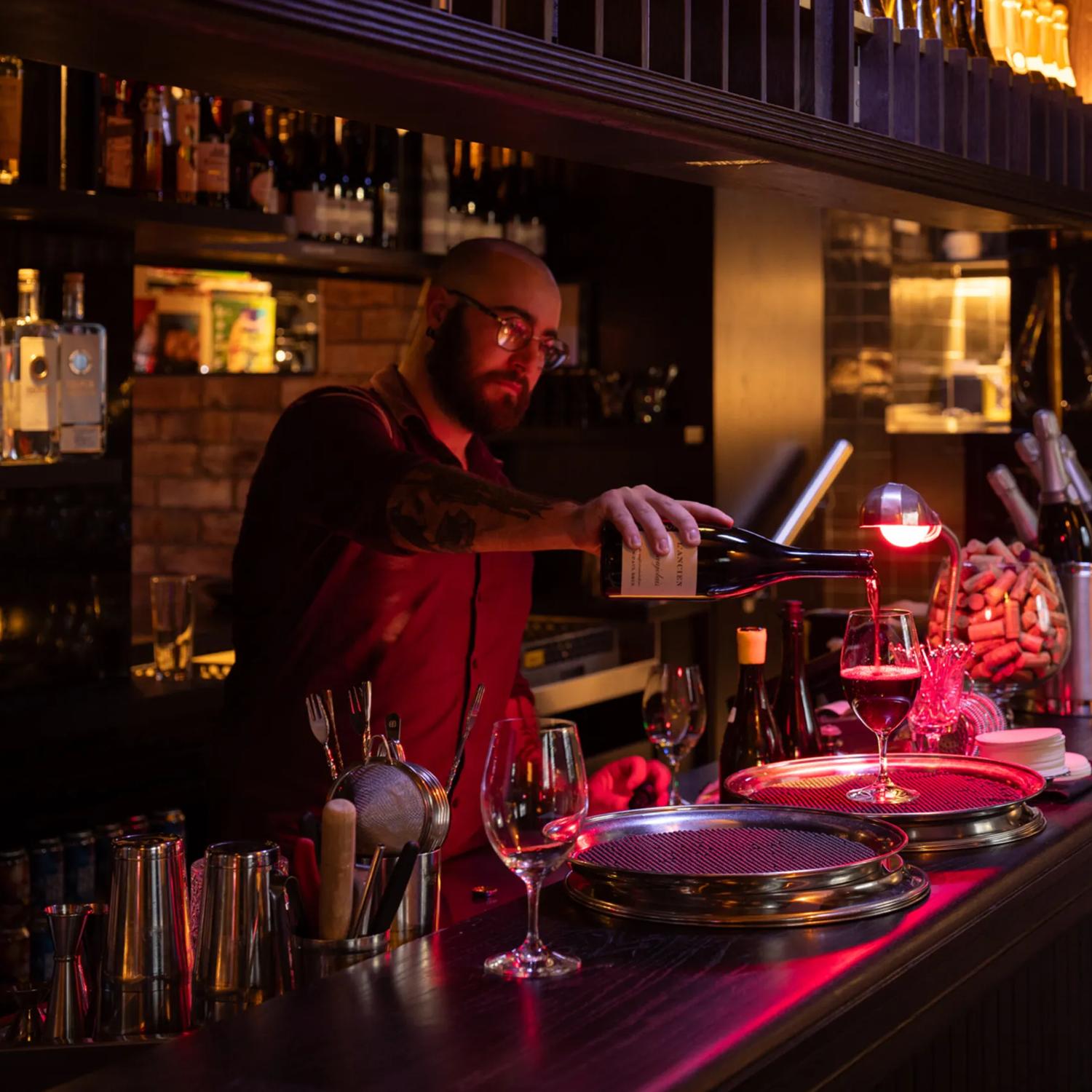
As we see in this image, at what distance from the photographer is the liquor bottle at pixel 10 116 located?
326 centimetres

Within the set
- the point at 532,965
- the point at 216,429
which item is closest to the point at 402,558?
the point at 532,965

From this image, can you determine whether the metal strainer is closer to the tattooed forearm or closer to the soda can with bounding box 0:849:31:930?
the tattooed forearm

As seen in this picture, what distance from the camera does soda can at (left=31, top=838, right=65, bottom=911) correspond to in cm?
300

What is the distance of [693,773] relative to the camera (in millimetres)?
2525

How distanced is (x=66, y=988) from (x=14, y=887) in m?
1.79

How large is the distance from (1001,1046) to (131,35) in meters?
1.57

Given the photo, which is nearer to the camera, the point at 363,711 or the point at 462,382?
the point at 363,711

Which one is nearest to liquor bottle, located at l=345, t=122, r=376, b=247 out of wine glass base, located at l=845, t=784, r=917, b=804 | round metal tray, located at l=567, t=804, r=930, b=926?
wine glass base, located at l=845, t=784, r=917, b=804

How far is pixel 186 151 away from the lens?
3.62 metres

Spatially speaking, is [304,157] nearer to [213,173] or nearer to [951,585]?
[213,173]

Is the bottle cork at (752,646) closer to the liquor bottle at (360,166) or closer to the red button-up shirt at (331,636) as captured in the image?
the red button-up shirt at (331,636)

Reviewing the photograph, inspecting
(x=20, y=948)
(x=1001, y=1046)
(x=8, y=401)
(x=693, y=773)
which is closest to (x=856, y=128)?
(x=693, y=773)

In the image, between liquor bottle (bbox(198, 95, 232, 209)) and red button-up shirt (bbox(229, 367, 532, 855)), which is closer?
red button-up shirt (bbox(229, 367, 532, 855))

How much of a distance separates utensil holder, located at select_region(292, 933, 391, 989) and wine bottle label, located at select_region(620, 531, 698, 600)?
547 mm
